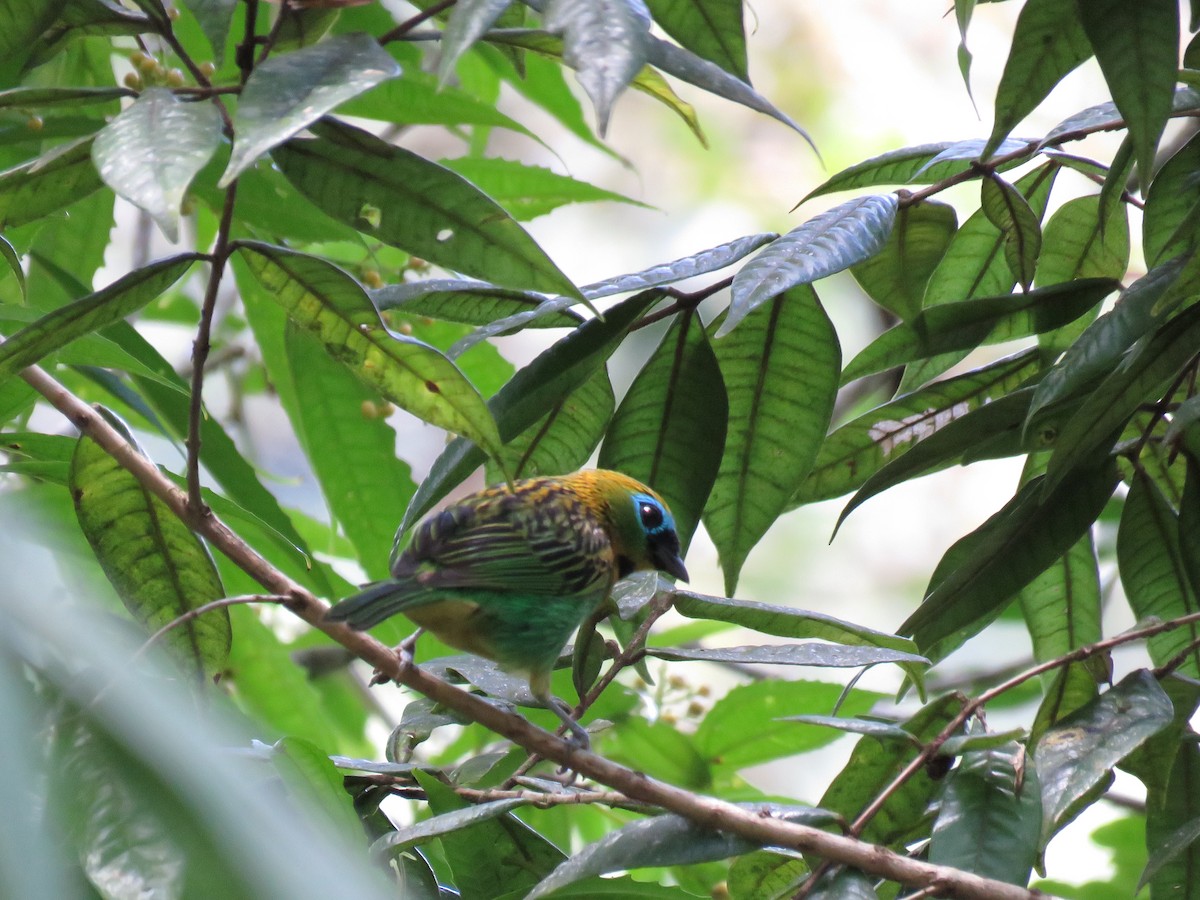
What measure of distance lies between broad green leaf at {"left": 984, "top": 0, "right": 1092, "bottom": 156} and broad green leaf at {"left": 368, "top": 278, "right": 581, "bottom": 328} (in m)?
0.61

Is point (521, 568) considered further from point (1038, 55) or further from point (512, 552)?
point (1038, 55)

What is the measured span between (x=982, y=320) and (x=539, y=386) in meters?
0.61

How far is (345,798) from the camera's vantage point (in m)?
1.29

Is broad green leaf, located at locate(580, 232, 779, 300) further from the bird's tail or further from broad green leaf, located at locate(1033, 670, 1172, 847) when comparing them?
broad green leaf, located at locate(1033, 670, 1172, 847)

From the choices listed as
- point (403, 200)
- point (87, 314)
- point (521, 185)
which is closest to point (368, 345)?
point (403, 200)

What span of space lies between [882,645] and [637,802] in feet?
1.16

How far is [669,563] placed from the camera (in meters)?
2.28

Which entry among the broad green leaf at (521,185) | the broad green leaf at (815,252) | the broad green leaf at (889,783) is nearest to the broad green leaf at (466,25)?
the broad green leaf at (815,252)

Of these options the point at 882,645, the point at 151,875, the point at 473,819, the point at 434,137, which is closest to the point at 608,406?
the point at 882,645

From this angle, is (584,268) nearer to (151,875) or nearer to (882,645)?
(882,645)

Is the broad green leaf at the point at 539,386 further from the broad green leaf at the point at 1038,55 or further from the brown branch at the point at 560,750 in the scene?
Result: the broad green leaf at the point at 1038,55

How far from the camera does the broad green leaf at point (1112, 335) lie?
1396mm

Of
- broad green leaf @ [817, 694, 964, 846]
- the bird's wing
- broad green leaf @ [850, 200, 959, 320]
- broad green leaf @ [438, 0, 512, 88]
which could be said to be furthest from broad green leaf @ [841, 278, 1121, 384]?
broad green leaf @ [438, 0, 512, 88]

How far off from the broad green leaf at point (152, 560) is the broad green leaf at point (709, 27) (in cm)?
83
